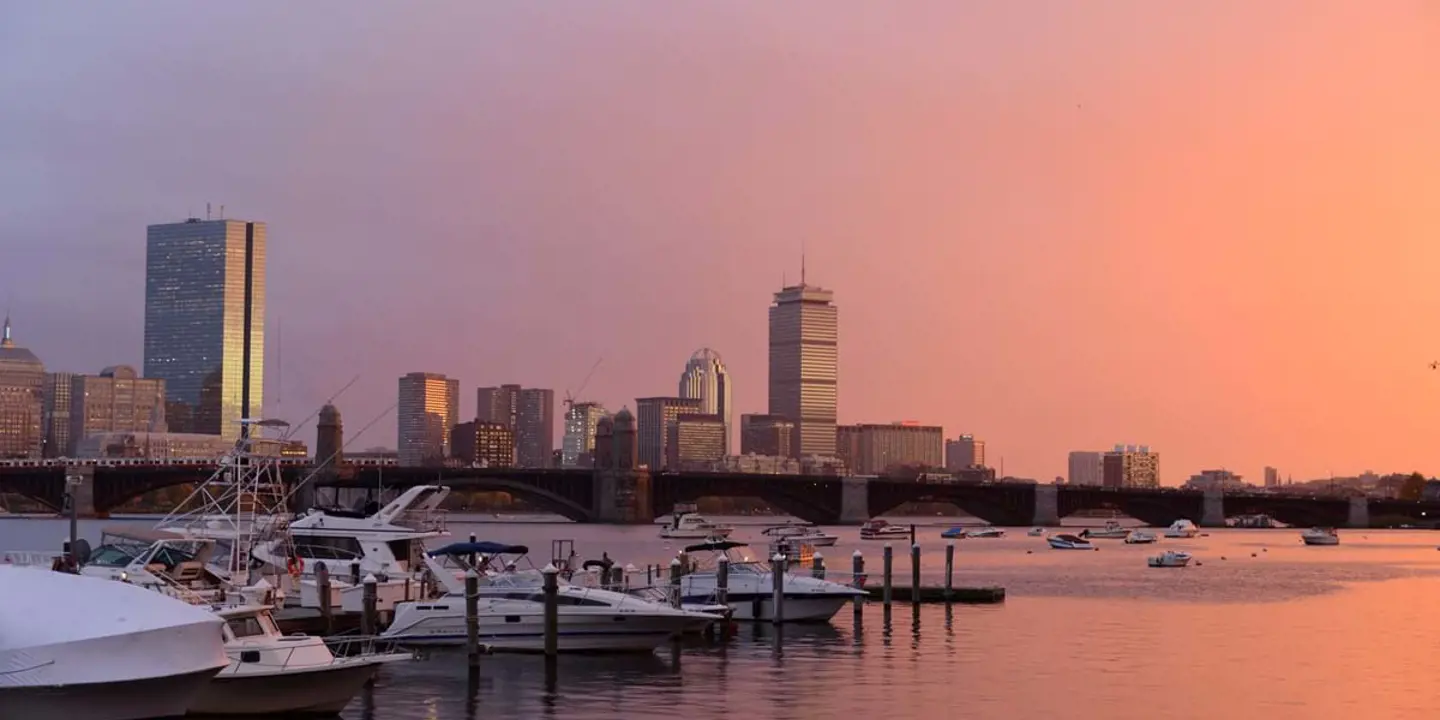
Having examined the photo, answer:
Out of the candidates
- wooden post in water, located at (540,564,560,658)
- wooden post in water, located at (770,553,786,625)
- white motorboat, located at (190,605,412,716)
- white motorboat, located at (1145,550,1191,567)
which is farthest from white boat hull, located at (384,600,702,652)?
white motorboat, located at (1145,550,1191,567)

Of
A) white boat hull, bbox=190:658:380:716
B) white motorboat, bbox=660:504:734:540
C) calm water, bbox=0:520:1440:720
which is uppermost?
white motorboat, bbox=660:504:734:540

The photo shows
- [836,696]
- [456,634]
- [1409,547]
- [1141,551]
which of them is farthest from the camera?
[1409,547]

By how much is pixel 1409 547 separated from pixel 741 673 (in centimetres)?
15868

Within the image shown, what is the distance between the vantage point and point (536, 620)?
2203 inches

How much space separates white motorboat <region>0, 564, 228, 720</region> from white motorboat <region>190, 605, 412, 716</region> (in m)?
2.55

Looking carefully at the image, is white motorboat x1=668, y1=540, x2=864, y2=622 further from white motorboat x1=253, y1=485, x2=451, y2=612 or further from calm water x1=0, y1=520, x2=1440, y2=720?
white motorboat x1=253, y1=485, x2=451, y2=612

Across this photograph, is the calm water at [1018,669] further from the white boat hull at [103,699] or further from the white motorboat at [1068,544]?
the white motorboat at [1068,544]

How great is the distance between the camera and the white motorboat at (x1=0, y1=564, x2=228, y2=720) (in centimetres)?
3628

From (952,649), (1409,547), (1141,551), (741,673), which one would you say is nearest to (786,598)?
(952,649)

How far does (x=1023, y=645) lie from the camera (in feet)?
203

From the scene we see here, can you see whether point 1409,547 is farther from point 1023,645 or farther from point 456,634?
point 456,634

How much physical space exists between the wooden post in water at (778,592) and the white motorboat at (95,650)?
3155 cm

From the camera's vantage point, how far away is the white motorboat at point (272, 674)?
4088 cm

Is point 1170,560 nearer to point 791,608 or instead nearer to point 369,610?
point 791,608
